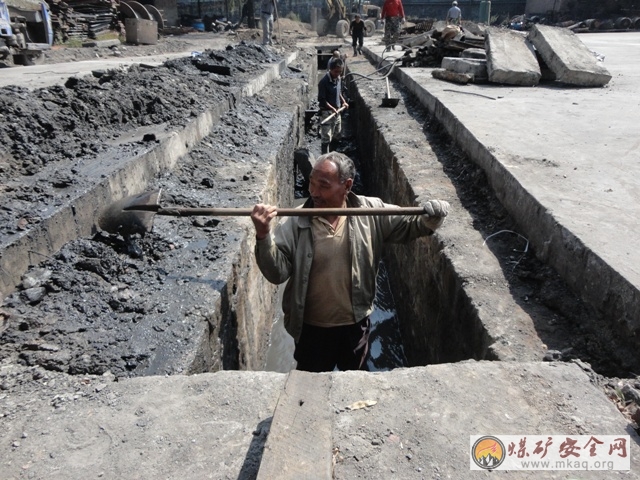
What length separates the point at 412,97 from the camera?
9.62 meters

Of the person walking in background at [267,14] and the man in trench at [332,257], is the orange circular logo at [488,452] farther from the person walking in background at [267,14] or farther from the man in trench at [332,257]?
the person walking in background at [267,14]

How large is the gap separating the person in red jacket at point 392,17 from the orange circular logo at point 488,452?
18197 mm

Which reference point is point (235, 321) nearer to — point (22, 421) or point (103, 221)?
point (103, 221)

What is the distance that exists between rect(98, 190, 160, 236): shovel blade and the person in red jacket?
16.6m

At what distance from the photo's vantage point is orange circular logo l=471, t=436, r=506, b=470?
5.69 ft

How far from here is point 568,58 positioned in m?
8.24

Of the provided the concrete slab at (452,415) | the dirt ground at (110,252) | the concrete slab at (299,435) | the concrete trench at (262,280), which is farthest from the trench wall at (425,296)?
the concrete slab at (299,435)

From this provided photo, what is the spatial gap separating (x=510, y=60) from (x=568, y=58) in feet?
3.16

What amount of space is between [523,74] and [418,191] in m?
4.91

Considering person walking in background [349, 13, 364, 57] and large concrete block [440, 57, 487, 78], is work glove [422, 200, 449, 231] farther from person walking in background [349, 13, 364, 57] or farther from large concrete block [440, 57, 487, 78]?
person walking in background [349, 13, 364, 57]

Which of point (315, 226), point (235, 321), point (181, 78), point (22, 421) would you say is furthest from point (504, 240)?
point (181, 78)

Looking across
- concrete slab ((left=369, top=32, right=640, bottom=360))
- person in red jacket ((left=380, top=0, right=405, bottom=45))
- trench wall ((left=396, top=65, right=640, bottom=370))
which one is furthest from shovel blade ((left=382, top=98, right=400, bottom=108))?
person in red jacket ((left=380, top=0, right=405, bottom=45))

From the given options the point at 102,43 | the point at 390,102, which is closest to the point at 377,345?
the point at 390,102

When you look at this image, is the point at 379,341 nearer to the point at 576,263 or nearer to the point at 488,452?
the point at 576,263
